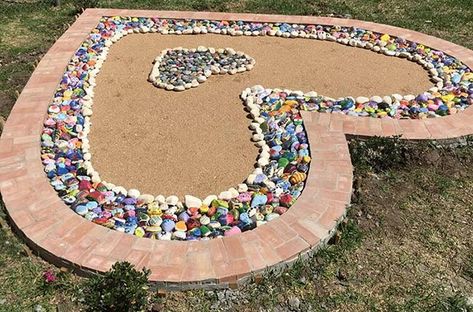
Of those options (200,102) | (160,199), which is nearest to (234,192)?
(160,199)

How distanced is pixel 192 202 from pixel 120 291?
5.22 feet

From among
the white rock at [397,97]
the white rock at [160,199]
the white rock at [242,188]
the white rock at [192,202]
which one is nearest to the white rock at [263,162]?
the white rock at [242,188]

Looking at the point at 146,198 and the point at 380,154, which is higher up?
the point at 380,154

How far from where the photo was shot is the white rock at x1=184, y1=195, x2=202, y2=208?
16.9 ft

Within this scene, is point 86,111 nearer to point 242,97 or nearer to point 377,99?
point 242,97

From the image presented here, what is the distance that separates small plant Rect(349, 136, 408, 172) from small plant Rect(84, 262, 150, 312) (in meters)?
3.17

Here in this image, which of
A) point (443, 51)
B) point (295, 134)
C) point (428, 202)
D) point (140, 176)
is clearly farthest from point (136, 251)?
point (443, 51)

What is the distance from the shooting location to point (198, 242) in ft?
15.2

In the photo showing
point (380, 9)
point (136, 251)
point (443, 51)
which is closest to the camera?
point (136, 251)

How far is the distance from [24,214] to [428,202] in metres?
4.49

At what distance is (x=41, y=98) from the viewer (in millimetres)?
7027

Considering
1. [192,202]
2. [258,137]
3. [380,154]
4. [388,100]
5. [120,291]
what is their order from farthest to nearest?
[388,100] < [258,137] < [380,154] < [192,202] < [120,291]

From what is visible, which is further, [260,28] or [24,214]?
[260,28]

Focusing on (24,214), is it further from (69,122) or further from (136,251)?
(69,122)
